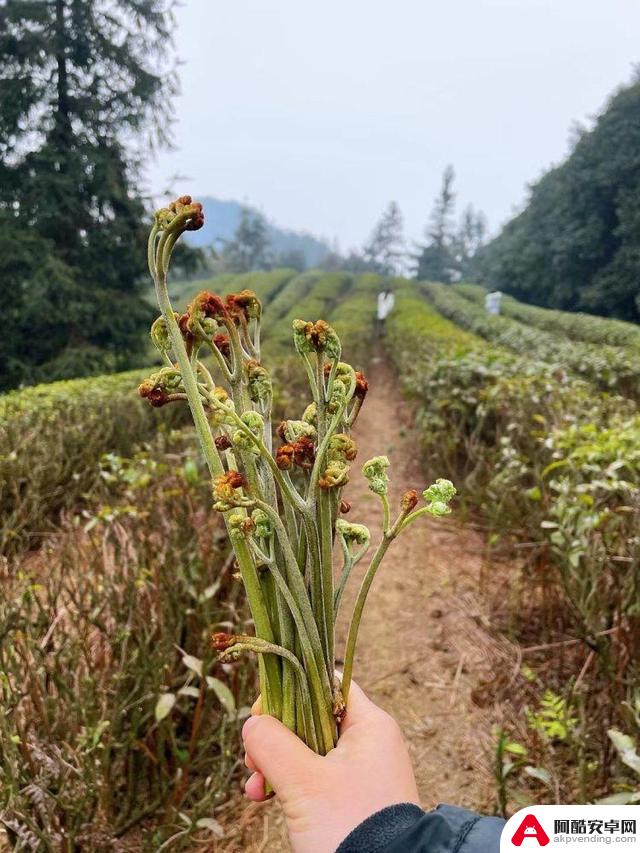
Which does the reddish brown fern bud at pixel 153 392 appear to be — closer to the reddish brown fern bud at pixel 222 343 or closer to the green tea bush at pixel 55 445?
the reddish brown fern bud at pixel 222 343

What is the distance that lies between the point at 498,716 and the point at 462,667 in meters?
0.32

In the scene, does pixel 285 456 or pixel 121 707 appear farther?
pixel 121 707

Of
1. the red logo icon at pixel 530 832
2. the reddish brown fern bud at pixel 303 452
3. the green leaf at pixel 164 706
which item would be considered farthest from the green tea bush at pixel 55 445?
the red logo icon at pixel 530 832

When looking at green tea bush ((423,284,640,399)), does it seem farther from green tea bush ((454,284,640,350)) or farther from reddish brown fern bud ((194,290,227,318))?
reddish brown fern bud ((194,290,227,318))

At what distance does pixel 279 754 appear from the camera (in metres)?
0.77

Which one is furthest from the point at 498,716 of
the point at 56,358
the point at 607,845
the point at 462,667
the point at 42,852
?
the point at 56,358

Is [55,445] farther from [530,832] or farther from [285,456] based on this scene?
[530,832]

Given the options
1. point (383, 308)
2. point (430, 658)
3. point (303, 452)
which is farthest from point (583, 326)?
point (303, 452)

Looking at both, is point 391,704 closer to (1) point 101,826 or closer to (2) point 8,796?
(1) point 101,826

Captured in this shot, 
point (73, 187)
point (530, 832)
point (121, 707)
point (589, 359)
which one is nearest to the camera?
point (530, 832)

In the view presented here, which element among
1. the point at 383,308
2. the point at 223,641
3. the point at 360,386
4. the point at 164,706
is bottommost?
the point at 164,706

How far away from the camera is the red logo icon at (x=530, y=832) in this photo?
0.76m

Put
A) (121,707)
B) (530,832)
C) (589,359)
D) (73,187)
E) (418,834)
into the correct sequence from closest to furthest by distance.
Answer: (418,834)
(530,832)
(121,707)
(589,359)
(73,187)

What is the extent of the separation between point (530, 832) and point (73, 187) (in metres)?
15.4
